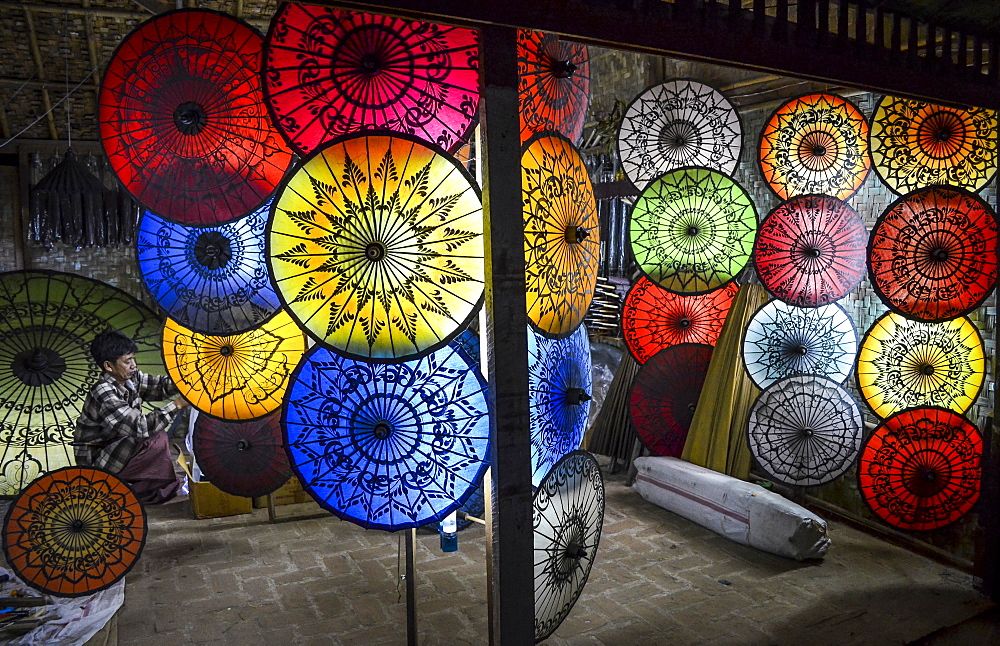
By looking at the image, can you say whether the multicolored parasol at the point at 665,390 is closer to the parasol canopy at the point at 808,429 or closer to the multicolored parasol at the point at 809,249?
the parasol canopy at the point at 808,429

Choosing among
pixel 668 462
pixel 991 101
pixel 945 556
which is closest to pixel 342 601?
pixel 668 462

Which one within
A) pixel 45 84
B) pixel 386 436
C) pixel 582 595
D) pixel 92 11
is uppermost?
pixel 92 11

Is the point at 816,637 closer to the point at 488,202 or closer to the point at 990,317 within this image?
the point at 990,317

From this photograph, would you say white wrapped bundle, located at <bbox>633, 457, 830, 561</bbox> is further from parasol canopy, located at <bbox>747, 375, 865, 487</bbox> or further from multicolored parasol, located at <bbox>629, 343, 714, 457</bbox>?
multicolored parasol, located at <bbox>629, 343, 714, 457</bbox>

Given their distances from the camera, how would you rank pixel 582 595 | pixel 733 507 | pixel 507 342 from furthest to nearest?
pixel 733 507 → pixel 582 595 → pixel 507 342

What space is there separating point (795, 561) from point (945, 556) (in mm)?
1029

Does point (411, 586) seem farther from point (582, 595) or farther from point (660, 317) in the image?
point (660, 317)

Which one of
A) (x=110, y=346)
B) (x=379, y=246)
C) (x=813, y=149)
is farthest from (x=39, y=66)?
(x=813, y=149)

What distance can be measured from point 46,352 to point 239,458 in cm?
150

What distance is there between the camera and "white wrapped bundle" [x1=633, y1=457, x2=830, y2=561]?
16.6 ft

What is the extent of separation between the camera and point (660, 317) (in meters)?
4.87

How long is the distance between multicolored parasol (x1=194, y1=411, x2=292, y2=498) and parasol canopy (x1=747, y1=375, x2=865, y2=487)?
3.20 meters

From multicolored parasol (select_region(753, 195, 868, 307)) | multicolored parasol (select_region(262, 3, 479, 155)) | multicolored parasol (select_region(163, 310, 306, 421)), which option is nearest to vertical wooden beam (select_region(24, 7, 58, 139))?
multicolored parasol (select_region(163, 310, 306, 421))

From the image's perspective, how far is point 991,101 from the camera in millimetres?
4172
